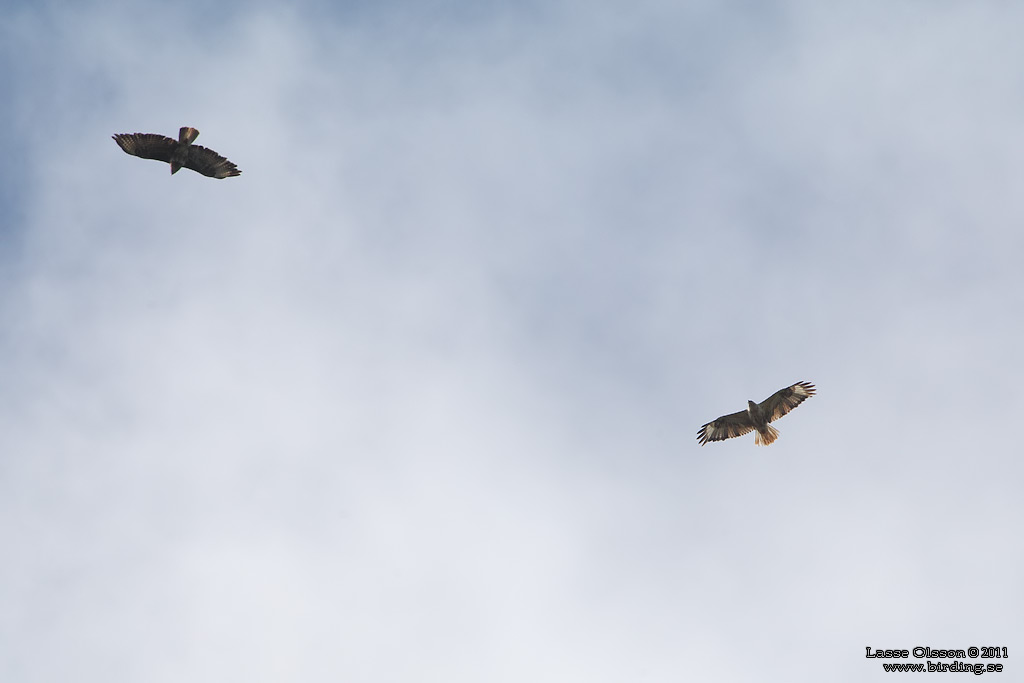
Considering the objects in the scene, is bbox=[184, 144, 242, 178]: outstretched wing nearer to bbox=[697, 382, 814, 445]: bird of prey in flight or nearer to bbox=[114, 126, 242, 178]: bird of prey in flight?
bbox=[114, 126, 242, 178]: bird of prey in flight

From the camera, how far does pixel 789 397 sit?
29203mm

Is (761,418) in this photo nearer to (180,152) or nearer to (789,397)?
(789,397)

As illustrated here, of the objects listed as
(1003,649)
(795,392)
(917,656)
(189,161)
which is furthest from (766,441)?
(189,161)

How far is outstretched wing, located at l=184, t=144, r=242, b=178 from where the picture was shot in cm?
2661

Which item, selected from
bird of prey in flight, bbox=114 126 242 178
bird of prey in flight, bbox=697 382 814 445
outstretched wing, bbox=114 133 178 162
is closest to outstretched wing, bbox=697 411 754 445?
bird of prey in flight, bbox=697 382 814 445

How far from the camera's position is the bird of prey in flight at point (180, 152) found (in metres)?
26.1

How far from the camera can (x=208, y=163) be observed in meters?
27.2

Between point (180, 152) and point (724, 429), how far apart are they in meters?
20.6

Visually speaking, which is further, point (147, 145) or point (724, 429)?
point (724, 429)

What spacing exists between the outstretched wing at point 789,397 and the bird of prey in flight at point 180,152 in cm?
1948

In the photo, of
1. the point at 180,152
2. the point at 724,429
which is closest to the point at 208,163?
the point at 180,152

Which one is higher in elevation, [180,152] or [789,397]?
[180,152]

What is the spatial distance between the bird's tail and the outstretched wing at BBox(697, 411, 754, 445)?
17.6 inches

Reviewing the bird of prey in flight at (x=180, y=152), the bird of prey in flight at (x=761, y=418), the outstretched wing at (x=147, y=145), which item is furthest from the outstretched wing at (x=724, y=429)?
the outstretched wing at (x=147, y=145)
